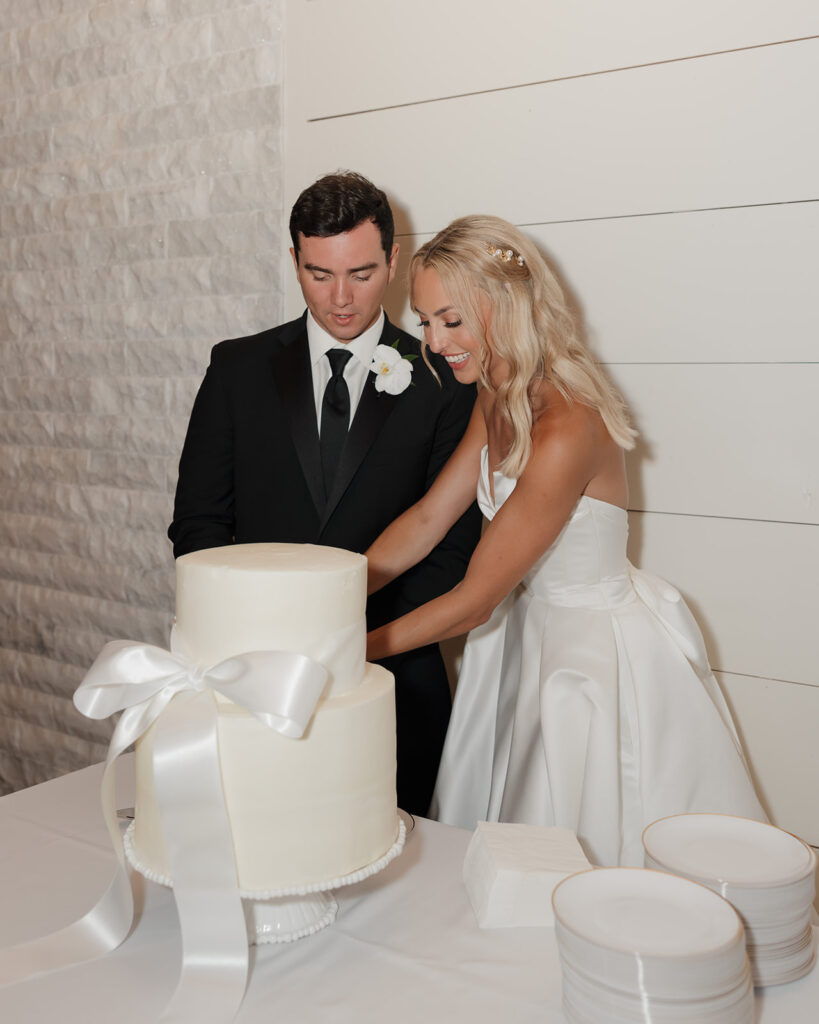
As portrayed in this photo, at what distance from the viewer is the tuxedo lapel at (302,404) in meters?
2.17

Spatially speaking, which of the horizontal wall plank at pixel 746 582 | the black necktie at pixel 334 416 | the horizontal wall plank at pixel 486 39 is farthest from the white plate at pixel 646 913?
the horizontal wall plank at pixel 486 39

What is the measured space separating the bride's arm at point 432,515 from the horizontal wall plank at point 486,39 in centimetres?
79

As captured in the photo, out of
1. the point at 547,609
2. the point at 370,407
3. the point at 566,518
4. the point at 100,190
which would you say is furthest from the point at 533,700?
the point at 100,190

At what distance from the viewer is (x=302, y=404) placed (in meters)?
2.20

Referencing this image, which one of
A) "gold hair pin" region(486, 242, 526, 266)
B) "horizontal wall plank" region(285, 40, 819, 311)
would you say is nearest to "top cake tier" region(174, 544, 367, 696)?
"gold hair pin" region(486, 242, 526, 266)

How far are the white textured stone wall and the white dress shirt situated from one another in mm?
473

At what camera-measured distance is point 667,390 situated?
7.08ft

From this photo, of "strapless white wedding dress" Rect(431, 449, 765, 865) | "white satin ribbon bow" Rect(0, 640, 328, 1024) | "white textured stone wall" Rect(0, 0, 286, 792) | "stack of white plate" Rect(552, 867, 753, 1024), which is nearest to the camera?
"stack of white plate" Rect(552, 867, 753, 1024)

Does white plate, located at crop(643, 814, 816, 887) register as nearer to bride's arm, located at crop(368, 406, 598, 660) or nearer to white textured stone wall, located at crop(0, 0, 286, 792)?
bride's arm, located at crop(368, 406, 598, 660)

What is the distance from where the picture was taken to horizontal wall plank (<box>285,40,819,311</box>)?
1961 millimetres

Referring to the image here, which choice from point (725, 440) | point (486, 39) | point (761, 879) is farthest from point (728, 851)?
point (486, 39)

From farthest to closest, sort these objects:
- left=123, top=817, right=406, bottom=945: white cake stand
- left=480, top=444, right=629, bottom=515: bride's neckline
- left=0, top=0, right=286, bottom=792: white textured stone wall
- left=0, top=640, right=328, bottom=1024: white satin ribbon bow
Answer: left=0, top=0, right=286, bottom=792: white textured stone wall, left=480, top=444, right=629, bottom=515: bride's neckline, left=123, top=817, right=406, bottom=945: white cake stand, left=0, top=640, right=328, bottom=1024: white satin ribbon bow

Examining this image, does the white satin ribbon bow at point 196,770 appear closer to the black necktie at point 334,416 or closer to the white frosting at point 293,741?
the white frosting at point 293,741

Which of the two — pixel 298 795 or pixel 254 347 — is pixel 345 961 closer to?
pixel 298 795
